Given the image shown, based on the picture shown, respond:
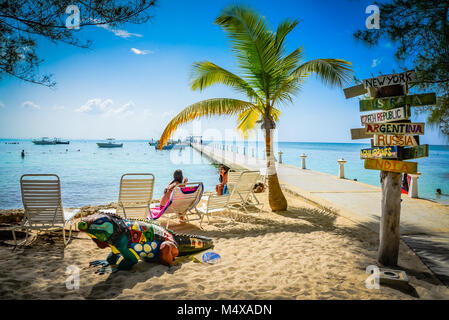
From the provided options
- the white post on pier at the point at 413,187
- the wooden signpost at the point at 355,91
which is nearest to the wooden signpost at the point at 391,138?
the wooden signpost at the point at 355,91

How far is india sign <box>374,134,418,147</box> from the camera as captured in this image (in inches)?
125

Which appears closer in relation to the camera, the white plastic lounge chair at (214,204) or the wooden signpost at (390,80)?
the wooden signpost at (390,80)

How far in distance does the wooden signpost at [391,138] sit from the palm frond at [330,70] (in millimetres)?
2452

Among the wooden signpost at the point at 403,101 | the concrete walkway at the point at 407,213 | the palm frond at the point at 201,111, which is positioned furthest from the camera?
the palm frond at the point at 201,111

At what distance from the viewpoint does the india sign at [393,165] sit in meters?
3.15

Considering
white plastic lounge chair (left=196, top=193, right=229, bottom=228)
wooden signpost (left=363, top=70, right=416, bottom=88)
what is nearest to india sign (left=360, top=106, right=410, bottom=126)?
wooden signpost (left=363, top=70, right=416, bottom=88)

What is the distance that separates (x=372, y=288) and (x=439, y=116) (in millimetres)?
4320

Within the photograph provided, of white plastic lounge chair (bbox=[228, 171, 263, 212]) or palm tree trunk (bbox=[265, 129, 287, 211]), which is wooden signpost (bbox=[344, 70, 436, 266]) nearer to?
white plastic lounge chair (bbox=[228, 171, 263, 212])

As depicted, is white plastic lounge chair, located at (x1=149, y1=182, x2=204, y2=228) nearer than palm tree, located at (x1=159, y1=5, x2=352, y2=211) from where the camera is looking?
Yes

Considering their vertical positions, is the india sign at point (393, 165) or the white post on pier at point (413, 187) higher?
the india sign at point (393, 165)

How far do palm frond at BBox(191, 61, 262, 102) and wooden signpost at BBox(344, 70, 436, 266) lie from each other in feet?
12.0

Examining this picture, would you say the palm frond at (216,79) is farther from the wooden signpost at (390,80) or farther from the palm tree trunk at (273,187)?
the wooden signpost at (390,80)

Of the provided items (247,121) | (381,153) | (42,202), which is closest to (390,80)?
(381,153)
